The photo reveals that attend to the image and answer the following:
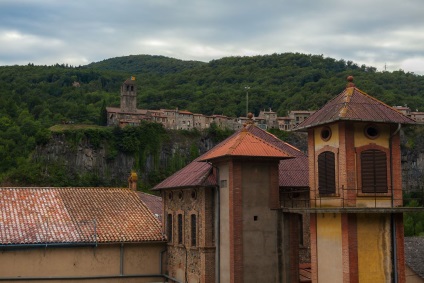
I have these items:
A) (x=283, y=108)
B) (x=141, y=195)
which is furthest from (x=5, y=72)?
(x=141, y=195)

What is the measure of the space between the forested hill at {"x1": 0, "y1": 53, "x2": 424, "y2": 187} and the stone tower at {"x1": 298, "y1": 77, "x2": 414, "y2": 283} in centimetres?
8127

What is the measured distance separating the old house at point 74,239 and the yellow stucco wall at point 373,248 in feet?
44.7

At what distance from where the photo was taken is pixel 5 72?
150500 millimetres

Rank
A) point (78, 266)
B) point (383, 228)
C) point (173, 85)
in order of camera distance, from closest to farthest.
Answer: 1. point (383, 228)
2. point (78, 266)
3. point (173, 85)

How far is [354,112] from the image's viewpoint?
22281mm

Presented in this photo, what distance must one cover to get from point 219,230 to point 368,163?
7.97m

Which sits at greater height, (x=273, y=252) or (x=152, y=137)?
(x=152, y=137)

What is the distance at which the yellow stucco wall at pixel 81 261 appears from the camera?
96.9ft

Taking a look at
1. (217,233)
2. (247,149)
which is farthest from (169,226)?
(247,149)

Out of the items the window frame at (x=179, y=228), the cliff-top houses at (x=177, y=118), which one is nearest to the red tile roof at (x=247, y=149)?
the window frame at (x=179, y=228)

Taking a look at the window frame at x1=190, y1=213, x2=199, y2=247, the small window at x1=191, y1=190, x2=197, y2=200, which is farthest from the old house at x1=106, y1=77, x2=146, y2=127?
the window frame at x1=190, y1=213, x2=199, y2=247

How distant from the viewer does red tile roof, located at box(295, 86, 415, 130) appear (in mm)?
22094

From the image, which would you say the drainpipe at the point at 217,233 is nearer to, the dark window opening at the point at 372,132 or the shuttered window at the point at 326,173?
the shuttered window at the point at 326,173

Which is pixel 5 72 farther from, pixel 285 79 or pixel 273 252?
pixel 273 252
